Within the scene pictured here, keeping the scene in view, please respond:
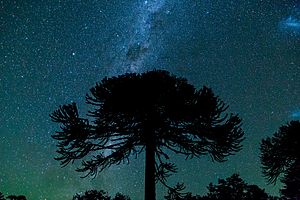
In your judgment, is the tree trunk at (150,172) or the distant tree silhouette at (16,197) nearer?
the tree trunk at (150,172)

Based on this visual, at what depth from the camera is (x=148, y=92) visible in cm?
1069

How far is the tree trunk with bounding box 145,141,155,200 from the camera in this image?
1036cm

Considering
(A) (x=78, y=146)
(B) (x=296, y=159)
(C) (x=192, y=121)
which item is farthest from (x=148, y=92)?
(B) (x=296, y=159)

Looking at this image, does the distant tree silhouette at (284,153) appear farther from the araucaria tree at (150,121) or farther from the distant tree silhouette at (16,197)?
the distant tree silhouette at (16,197)

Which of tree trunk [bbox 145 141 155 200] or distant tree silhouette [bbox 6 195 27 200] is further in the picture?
distant tree silhouette [bbox 6 195 27 200]

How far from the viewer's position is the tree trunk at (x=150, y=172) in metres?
10.4

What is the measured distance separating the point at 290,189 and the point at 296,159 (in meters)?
2.80

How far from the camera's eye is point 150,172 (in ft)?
35.1

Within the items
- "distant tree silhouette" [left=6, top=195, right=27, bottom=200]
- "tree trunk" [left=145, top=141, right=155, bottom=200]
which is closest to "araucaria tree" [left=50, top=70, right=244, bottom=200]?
"tree trunk" [left=145, top=141, right=155, bottom=200]

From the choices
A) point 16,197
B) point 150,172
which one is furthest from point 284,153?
point 16,197

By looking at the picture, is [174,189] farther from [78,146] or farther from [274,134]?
[274,134]

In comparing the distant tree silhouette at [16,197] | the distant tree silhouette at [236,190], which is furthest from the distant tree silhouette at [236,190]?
the distant tree silhouette at [16,197]

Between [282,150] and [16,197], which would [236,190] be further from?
[16,197]

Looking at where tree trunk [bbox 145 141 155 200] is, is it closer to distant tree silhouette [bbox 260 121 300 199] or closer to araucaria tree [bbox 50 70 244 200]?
araucaria tree [bbox 50 70 244 200]
